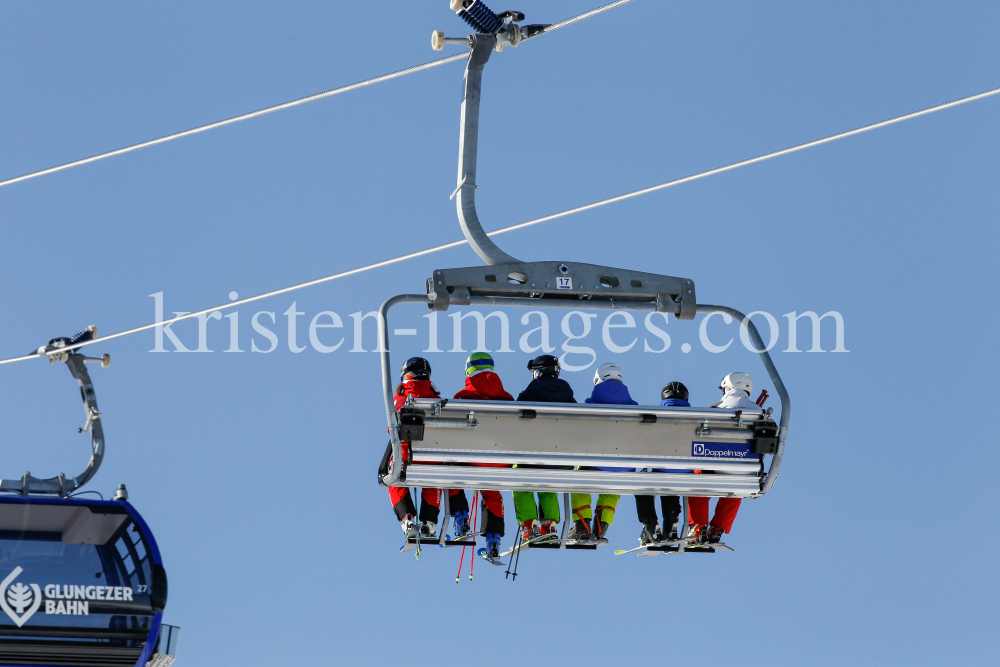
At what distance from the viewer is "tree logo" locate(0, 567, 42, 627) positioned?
10.6m

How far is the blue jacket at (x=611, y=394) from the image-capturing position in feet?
31.5

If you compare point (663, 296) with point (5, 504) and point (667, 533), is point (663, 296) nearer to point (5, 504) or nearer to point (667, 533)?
point (667, 533)

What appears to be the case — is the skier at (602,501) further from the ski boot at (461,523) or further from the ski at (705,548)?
the ski boot at (461,523)

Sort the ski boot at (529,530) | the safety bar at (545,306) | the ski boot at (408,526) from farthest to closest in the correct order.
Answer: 1. the ski boot at (529,530)
2. the ski boot at (408,526)
3. the safety bar at (545,306)

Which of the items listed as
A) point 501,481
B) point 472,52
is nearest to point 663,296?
point 501,481

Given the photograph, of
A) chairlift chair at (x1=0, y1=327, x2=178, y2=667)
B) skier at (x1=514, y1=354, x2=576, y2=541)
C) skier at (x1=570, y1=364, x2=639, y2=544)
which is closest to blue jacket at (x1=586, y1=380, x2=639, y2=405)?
skier at (x1=570, y1=364, x2=639, y2=544)

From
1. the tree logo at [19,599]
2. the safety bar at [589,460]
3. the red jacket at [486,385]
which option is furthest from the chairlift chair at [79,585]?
the safety bar at [589,460]

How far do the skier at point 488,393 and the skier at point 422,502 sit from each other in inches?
6.1

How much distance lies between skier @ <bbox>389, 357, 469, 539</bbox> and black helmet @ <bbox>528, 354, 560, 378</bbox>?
747 mm

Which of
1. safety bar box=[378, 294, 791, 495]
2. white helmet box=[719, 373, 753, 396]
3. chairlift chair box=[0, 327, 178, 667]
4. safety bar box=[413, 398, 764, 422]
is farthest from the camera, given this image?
chairlift chair box=[0, 327, 178, 667]

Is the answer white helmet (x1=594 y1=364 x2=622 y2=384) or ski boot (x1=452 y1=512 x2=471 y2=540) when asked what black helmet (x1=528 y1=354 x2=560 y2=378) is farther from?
ski boot (x1=452 y1=512 x2=471 y2=540)

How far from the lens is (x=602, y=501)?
9.69 metres

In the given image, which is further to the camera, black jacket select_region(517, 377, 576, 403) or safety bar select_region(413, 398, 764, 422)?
black jacket select_region(517, 377, 576, 403)

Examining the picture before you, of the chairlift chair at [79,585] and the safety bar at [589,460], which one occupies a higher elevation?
the safety bar at [589,460]
